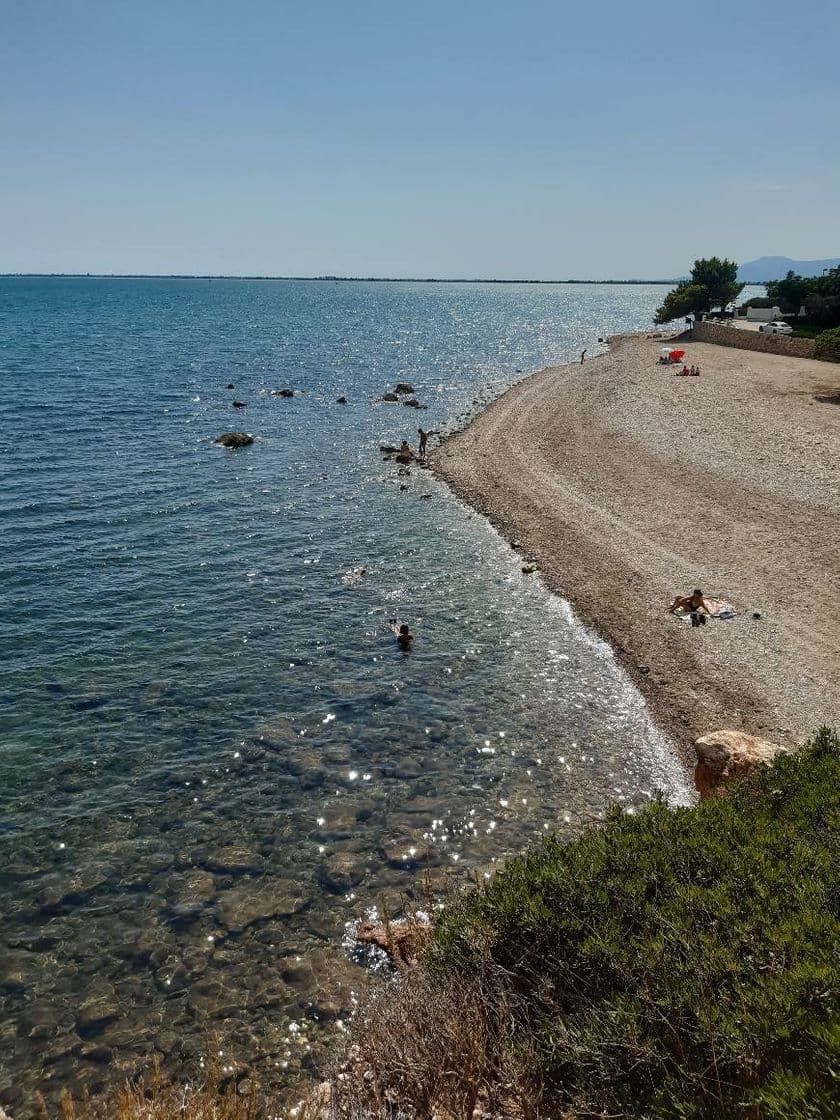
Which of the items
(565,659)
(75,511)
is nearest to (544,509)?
(565,659)

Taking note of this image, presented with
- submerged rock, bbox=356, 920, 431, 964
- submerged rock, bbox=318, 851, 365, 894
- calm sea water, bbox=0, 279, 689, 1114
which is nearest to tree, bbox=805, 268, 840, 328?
calm sea water, bbox=0, 279, 689, 1114

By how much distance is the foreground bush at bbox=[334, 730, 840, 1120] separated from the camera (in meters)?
6.84

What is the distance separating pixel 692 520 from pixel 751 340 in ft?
202

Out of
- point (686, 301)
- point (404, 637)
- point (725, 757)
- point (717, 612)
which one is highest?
point (686, 301)

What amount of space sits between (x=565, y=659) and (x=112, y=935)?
15.2 metres

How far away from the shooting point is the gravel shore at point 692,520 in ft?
70.0

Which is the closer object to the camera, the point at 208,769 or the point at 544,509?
the point at 208,769

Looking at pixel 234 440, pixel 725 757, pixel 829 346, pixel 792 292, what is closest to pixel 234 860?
pixel 725 757

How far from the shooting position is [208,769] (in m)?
17.9

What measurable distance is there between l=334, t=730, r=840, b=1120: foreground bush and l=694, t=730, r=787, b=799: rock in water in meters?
4.53

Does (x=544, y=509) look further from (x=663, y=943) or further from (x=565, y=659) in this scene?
(x=663, y=943)

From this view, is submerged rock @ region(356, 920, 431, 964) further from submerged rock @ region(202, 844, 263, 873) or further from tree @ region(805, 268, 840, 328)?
tree @ region(805, 268, 840, 328)

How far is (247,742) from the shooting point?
19.0 m

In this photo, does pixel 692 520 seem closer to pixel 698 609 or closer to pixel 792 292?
pixel 698 609
